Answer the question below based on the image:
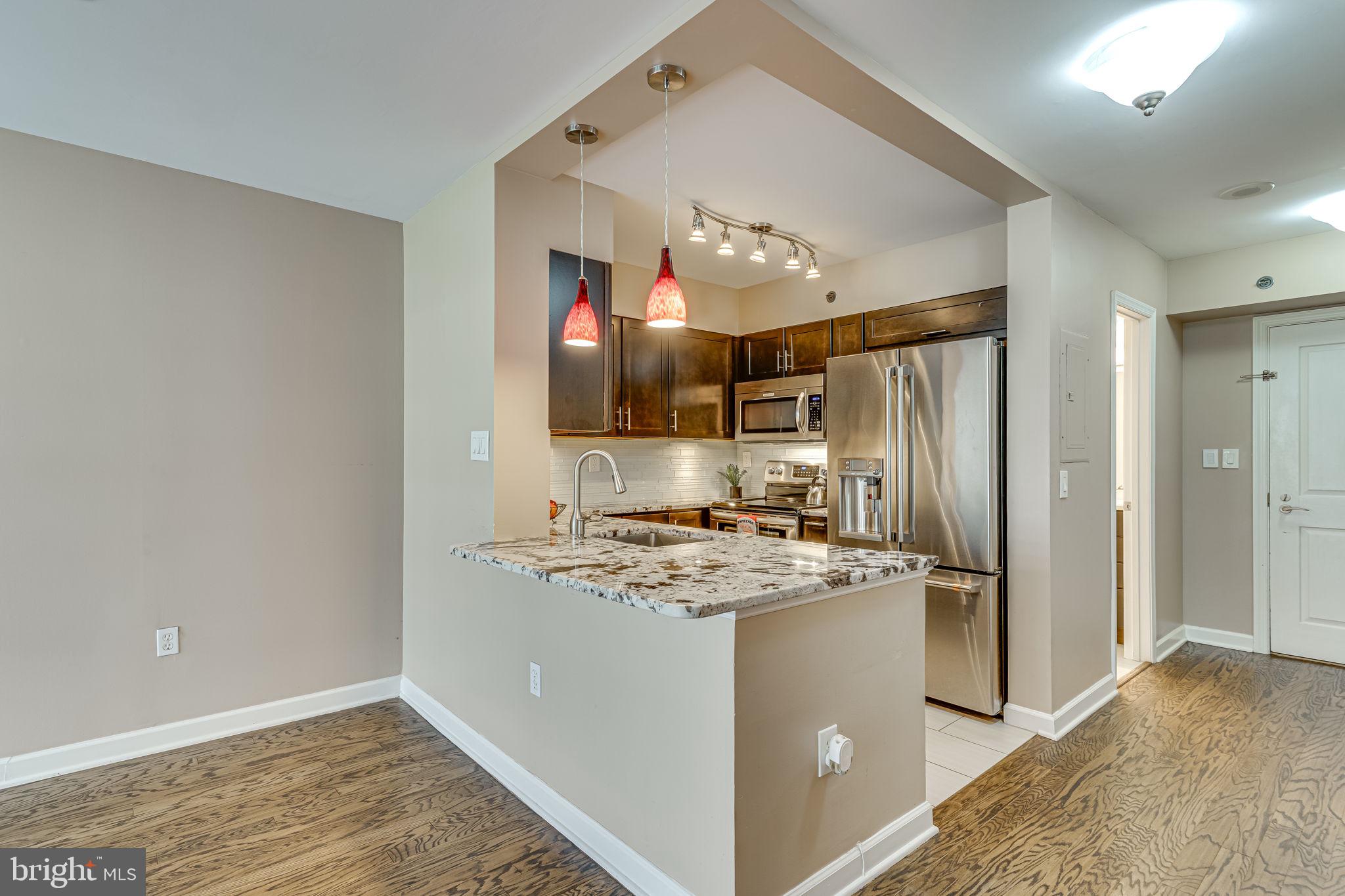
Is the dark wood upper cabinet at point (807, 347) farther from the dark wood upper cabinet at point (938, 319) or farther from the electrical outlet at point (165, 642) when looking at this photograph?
the electrical outlet at point (165, 642)

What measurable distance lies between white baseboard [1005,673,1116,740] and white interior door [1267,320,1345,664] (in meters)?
1.73

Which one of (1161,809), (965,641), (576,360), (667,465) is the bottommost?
(1161,809)

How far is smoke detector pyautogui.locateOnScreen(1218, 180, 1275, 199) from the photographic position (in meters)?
2.88

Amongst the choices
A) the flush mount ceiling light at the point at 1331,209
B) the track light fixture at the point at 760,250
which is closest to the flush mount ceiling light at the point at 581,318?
the track light fixture at the point at 760,250

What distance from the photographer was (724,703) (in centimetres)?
157

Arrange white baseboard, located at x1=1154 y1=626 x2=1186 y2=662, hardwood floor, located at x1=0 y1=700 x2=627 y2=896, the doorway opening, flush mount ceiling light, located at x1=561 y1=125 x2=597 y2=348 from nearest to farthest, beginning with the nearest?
hardwood floor, located at x1=0 y1=700 x2=627 y2=896, flush mount ceiling light, located at x1=561 y1=125 x2=597 y2=348, the doorway opening, white baseboard, located at x1=1154 y1=626 x2=1186 y2=662

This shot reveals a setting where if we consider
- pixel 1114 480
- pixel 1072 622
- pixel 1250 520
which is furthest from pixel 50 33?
pixel 1250 520

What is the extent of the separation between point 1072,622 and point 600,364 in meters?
2.47

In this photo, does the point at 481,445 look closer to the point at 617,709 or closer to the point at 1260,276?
the point at 617,709

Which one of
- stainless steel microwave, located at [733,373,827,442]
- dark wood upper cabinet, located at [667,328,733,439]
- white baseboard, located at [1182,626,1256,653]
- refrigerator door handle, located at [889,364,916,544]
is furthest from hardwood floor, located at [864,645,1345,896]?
dark wood upper cabinet, located at [667,328,733,439]

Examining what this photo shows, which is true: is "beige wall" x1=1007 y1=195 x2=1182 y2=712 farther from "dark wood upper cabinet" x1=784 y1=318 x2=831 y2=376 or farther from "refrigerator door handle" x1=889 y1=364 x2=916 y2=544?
"dark wood upper cabinet" x1=784 y1=318 x2=831 y2=376

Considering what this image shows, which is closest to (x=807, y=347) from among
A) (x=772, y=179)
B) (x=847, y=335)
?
(x=847, y=335)

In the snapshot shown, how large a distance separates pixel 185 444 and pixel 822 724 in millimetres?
2778

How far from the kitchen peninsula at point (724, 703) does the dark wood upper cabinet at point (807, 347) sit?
2.20 metres
